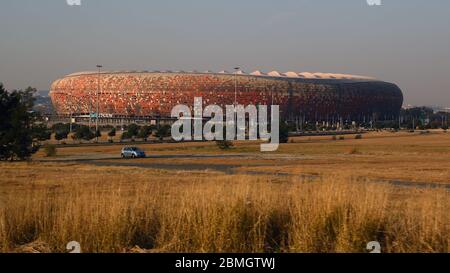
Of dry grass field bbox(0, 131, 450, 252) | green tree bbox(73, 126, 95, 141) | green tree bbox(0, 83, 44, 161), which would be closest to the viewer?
dry grass field bbox(0, 131, 450, 252)

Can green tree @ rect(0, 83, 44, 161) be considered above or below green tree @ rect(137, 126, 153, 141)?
above

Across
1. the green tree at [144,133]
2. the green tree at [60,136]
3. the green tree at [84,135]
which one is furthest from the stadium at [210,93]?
the green tree at [84,135]

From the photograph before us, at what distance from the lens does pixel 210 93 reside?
146625mm

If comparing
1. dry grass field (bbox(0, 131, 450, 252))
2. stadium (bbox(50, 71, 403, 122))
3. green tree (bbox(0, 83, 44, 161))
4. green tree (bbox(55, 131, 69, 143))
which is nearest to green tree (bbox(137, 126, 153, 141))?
green tree (bbox(55, 131, 69, 143))

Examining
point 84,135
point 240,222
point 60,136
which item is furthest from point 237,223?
point 60,136

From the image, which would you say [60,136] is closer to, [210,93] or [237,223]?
[210,93]

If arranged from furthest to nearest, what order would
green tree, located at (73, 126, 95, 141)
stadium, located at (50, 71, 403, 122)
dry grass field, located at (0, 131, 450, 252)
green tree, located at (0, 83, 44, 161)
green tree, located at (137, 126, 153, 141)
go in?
stadium, located at (50, 71, 403, 122) → green tree, located at (137, 126, 153, 141) → green tree, located at (73, 126, 95, 141) → green tree, located at (0, 83, 44, 161) → dry grass field, located at (0, 131, 450, 252)

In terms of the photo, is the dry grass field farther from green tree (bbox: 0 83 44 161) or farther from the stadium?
the stadium

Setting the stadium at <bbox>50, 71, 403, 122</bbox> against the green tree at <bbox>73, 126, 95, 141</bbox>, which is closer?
the green tree at <bbox>73, 126, 95, 141</bbox>

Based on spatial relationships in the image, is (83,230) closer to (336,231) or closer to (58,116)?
(336,231)

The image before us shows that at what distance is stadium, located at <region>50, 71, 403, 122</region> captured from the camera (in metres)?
148
